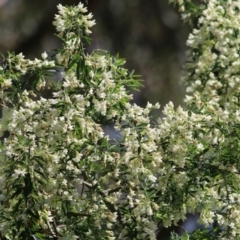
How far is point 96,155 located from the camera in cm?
266

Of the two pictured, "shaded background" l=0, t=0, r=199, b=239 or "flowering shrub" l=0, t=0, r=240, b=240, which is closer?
"flowering shrub" l=0, t=0, r=240, b=240

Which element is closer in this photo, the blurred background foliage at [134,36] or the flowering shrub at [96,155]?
the flowering shrub at [96,155]

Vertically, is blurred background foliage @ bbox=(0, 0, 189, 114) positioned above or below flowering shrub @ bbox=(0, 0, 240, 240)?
above

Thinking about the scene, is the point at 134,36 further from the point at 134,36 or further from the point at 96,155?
the point at 96,155

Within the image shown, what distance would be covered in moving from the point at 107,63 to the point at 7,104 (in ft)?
1.30

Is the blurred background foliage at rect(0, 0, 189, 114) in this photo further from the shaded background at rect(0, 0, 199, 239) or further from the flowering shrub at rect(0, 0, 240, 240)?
the flowering shrub at rect(0, 0, 240, 240)

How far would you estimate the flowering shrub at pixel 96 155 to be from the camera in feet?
8.32

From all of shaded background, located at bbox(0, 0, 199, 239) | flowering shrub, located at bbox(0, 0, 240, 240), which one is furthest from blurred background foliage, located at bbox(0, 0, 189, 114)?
flowering shrub, located at bbox(0, 0, 240, 240)

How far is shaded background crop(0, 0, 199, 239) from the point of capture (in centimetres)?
740

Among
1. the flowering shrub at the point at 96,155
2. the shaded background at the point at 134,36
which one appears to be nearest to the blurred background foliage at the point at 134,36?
the shaded background at the point at 134,36

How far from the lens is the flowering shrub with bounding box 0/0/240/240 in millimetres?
2535

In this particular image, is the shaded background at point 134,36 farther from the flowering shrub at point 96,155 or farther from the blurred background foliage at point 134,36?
the flowering shrub at point 96,155

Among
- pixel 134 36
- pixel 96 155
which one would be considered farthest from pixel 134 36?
pixel 96 155

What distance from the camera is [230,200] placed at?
2.75m
